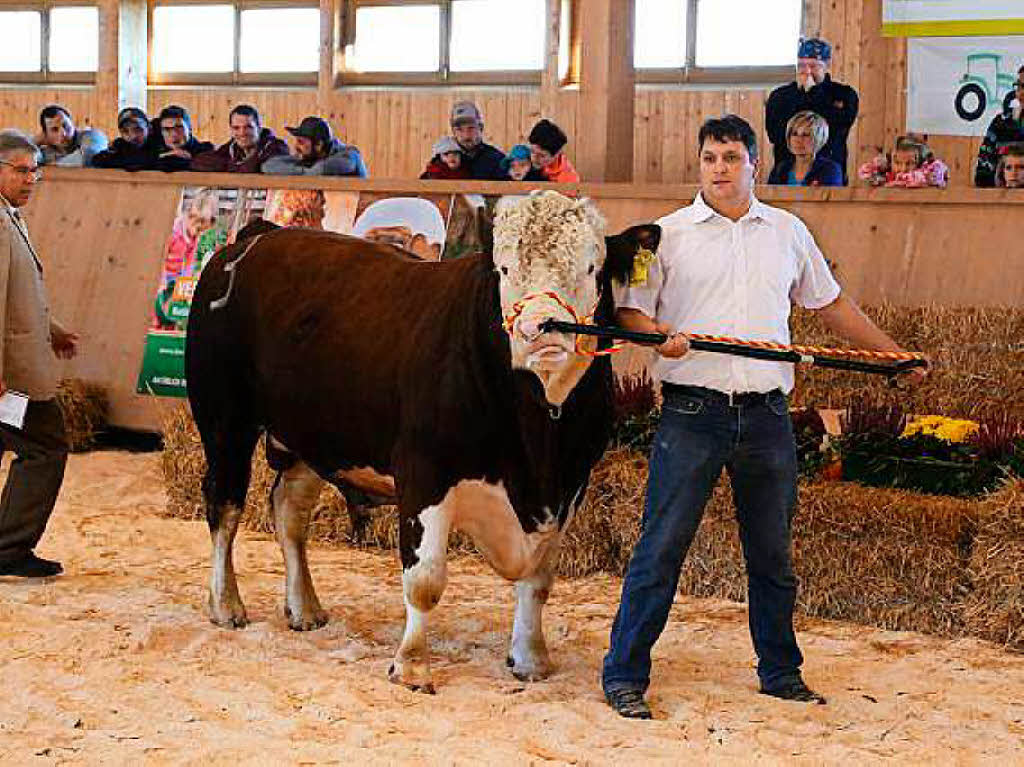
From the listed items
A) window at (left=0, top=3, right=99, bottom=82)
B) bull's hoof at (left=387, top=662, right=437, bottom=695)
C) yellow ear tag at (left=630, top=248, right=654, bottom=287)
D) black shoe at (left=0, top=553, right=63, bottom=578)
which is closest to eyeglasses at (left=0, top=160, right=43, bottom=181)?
black shoe at (left=0, top=553, right=63, bottom=578)

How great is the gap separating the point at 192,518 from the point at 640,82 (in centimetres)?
791

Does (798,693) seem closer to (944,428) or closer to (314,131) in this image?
(944,428)

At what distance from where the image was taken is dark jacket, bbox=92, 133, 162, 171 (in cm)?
1018

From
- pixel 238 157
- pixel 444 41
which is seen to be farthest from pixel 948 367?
pixel 444 41

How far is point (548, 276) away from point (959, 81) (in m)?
6.18

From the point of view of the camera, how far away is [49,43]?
56.2ft

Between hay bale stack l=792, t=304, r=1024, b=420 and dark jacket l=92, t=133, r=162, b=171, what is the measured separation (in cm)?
498

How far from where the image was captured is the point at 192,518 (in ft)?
25.0

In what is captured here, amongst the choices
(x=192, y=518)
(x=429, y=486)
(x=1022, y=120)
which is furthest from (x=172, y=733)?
(x=1022, y=120)

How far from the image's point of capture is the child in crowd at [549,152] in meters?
9.12

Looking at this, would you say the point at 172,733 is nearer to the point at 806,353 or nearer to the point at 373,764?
the point at 373,764

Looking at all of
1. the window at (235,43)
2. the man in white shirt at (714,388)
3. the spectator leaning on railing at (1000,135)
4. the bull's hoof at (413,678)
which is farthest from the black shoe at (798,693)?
the window at (235,43)

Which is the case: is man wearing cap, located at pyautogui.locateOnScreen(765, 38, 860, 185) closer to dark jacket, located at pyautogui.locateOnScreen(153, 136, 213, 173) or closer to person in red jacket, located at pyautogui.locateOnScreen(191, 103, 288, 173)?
person in red jacket, located at pyautogui.locateOnScreen(191, 103, 288, 173)

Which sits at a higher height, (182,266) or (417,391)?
(182,266)
